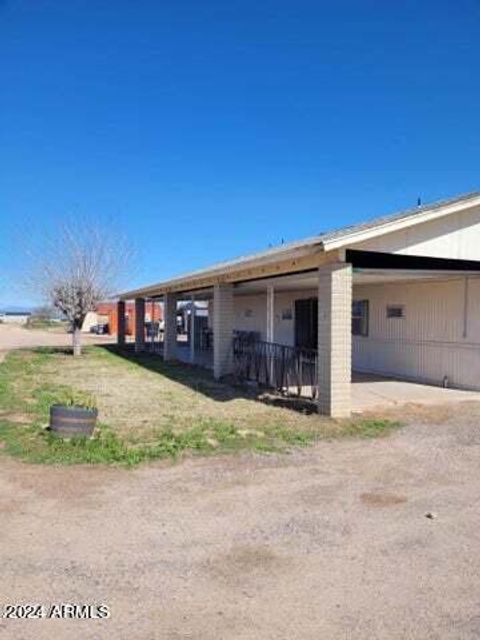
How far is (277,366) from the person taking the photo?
45.7 feet

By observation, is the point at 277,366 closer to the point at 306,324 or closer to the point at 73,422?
the point at 306,324

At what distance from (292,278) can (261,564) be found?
9038 mm

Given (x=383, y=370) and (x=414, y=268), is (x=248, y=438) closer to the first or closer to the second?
(x=414, y=268)

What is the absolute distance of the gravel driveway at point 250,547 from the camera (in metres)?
3.34

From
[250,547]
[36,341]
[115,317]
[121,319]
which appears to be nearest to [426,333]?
[250,547]

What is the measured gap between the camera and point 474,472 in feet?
21.4

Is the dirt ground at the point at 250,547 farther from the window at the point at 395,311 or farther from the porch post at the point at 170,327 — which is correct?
the porch post at the point at 170,327

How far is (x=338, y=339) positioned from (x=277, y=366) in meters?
4.56

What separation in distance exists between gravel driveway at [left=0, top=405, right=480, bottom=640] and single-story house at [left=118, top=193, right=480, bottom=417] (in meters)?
3.15

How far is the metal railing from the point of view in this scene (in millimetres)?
12436

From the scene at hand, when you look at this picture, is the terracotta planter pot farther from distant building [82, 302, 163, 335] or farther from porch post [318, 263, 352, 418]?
distant building [82, 302, 163, 335]

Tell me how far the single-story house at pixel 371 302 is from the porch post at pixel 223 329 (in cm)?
3

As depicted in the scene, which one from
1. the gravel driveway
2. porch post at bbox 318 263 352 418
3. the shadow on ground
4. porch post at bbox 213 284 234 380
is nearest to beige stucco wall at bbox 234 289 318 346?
the shadow on ground

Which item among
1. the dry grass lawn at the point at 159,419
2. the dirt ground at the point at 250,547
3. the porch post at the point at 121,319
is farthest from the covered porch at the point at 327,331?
the porch post at the point at 121,319
